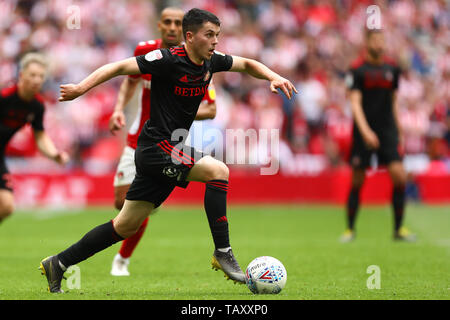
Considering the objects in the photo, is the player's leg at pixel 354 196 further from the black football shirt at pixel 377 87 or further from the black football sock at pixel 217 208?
the black football sock at pixel 217 208

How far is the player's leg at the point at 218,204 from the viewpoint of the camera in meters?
5.72

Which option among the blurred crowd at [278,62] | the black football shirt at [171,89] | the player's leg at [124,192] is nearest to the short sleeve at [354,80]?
the player's leg at [124,192]

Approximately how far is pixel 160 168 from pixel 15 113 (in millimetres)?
3764

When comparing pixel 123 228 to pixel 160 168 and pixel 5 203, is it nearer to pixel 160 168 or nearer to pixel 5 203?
pixel 160 168

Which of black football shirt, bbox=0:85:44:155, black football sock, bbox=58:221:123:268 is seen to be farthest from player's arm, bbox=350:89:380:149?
black football sock, bbox=58:221:123:268

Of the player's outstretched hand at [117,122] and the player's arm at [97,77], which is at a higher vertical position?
the player's arm at [97,77]

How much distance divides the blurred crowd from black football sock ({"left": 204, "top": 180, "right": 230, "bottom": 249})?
11407 mm

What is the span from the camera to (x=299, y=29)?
20953mm

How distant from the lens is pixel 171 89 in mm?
5801

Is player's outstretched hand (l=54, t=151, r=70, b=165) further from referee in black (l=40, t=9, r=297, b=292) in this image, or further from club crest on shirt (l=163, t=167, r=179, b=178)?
club crest on shirt (l=163, t=167, r=179, b=178)

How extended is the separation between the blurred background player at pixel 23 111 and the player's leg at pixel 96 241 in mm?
2850

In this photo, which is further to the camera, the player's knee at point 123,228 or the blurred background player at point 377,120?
the blurred background player at point 377,120

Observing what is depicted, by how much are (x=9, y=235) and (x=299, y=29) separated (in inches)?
469
